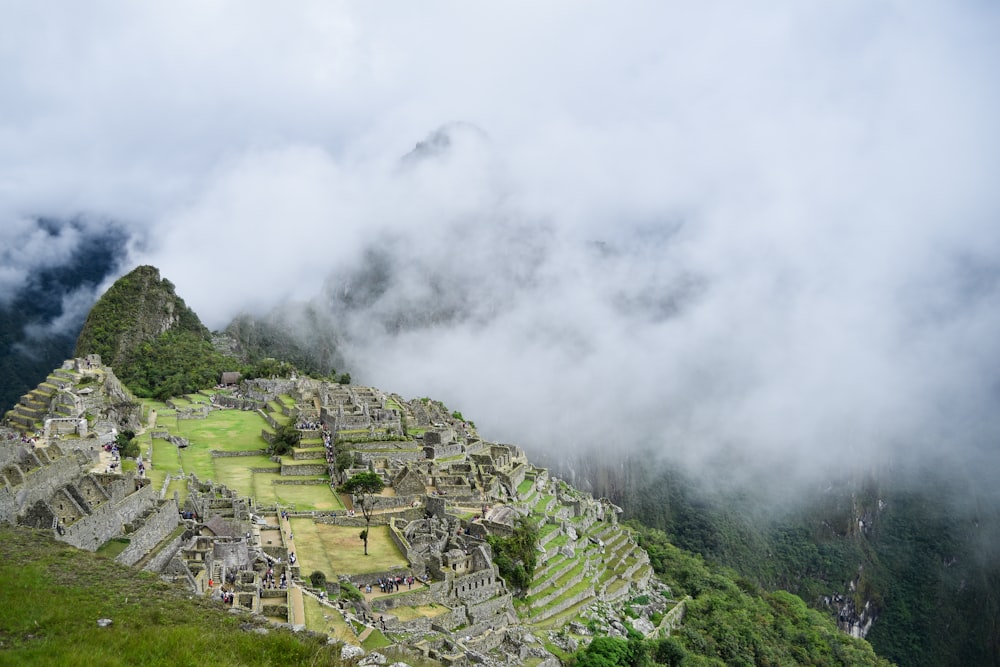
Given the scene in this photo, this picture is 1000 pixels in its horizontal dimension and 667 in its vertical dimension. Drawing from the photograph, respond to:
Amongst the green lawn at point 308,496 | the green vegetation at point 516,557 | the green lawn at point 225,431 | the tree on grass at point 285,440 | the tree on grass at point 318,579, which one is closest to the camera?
the tree on grass at point 318,579

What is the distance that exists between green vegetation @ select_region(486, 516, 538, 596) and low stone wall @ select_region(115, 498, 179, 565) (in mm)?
14015

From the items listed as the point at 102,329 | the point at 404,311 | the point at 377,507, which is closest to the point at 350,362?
the point at 404,311

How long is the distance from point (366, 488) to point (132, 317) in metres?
63.0

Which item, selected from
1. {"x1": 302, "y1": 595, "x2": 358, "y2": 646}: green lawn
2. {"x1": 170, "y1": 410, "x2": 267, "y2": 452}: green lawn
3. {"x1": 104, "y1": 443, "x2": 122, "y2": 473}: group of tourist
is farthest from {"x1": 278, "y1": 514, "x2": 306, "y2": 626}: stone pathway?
{"x1": 170, "y1": 410, "x2": 267, "y2": 452}: green lawn

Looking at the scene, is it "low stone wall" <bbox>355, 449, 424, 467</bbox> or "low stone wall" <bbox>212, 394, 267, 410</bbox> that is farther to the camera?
"low stone wall" <bbox>212, 394, 267, 410</bbox>

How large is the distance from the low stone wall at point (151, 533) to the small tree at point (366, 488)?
9.95m

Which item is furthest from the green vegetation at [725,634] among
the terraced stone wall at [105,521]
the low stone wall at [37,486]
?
the low stone wall at [37,486]

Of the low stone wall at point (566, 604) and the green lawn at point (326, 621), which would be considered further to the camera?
the low stone wall at point (566, 604)

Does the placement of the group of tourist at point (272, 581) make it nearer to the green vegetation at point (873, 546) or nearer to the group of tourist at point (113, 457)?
the group of tourist at point (113, 457)

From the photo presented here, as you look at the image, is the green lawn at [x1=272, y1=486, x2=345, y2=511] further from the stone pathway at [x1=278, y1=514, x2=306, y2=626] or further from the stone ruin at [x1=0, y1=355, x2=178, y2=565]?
the stone ruin at [x1=0, y1=355, x2=178, y2=565]

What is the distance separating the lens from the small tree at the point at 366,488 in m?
33.8

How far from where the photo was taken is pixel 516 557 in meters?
32.5

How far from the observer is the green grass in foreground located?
1090 centimetres

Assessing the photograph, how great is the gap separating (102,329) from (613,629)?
7133 centimetres
